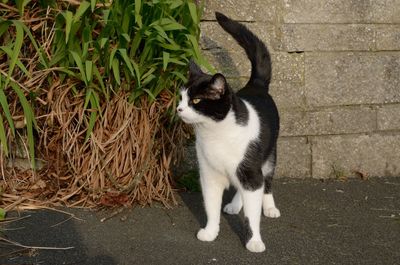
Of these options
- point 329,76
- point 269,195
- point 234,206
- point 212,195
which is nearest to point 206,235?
point 212,195

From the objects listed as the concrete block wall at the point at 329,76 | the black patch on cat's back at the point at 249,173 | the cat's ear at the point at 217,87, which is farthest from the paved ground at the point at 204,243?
the cat's ear at the point at 217,87

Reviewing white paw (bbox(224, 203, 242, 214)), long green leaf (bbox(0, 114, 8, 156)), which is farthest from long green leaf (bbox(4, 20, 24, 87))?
white paw (bbox(224, 203, 242, 214))

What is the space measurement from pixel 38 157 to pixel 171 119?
0.76 meters

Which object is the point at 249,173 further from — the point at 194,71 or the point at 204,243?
the point at 194,71

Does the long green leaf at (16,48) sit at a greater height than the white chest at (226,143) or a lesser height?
greater

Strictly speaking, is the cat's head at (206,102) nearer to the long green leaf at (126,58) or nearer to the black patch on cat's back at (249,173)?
the black patch on cat's back at (249,173)

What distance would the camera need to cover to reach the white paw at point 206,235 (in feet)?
7.70

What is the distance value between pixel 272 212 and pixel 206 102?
0.83 meters

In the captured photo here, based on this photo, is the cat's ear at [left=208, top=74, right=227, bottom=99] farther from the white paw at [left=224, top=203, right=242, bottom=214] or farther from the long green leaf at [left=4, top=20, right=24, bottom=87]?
the long green leaf at [left=4, top=20, right=24, bottom=87]

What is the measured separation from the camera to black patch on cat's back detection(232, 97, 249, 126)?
7.59ft

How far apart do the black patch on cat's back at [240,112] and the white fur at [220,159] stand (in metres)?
0.02

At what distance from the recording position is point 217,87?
86.7 inches

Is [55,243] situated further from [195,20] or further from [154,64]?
[195,20]

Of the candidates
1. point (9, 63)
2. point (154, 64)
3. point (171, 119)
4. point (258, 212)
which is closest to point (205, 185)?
point (258, 212)
